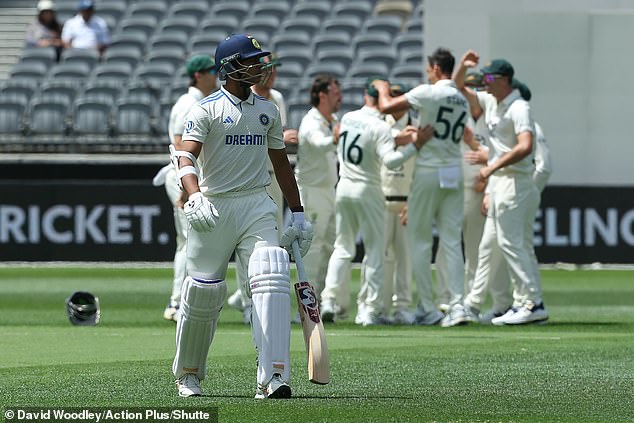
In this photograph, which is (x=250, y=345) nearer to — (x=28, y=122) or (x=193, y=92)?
(x=193, y=92)

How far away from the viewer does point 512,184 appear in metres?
13.7

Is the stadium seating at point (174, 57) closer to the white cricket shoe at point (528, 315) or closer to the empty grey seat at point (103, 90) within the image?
the empty grey seat at point (103, 90)

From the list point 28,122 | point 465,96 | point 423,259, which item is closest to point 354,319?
point 423,259

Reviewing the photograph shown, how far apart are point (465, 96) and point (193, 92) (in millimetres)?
2902

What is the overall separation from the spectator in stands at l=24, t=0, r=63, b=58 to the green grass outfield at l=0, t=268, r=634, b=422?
1195cm

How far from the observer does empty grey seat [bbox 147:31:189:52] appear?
2658 centimetres

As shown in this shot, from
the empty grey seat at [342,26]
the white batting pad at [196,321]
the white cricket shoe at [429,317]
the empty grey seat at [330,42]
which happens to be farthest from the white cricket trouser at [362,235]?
the empty grey seat at [342,26]

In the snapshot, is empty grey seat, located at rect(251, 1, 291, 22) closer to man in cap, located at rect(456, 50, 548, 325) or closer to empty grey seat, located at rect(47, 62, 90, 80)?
empty grey seat, located at rect(47, 62, 90, 80)

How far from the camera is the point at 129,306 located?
624 inches

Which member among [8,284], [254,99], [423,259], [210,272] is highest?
[254,99]

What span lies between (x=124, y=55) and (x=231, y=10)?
95.0 inches

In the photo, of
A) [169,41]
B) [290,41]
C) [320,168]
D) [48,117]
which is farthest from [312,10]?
[320,168]

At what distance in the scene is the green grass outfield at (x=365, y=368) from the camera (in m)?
7.57

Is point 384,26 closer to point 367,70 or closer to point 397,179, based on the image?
point 367,70
